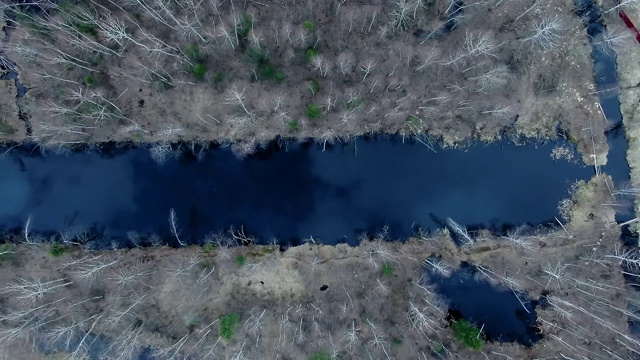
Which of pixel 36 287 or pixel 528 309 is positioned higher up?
pixel 36 287

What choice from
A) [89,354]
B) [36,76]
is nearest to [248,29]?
[36,76]

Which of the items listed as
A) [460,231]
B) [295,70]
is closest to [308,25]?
[295,70]

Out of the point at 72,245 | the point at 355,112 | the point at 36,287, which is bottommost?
the point at 36,287

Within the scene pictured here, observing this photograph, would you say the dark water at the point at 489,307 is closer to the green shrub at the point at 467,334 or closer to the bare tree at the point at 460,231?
the green shrub at the point at 467,334

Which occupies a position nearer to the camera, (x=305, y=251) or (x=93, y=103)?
(x=93, y=103)

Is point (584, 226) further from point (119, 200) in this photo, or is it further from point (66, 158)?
point (66, 158)

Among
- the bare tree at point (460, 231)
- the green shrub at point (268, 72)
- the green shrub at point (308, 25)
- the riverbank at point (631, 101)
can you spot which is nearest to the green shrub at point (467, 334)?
the bare tree at point (460, 231)

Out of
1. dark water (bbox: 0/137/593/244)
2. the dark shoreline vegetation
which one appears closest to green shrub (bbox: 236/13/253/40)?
the dark shoreline vegetation

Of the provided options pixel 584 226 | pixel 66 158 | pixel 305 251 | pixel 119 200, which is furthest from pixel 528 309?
pixel 66 158
